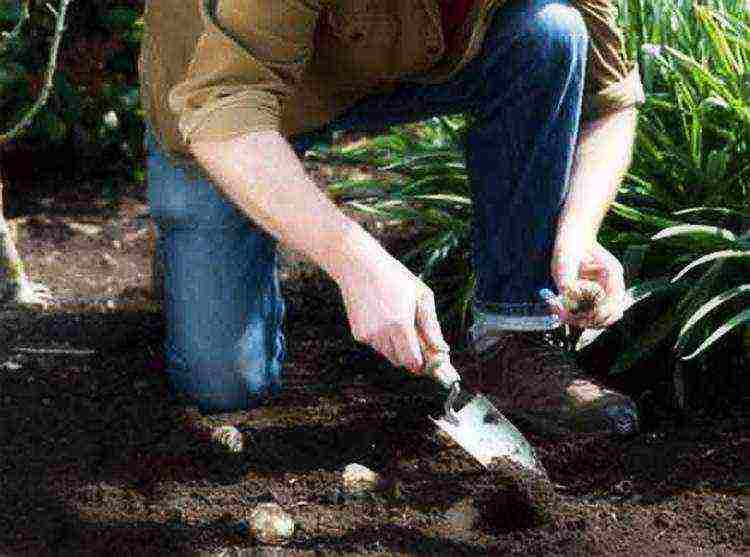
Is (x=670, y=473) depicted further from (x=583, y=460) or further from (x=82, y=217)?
(x=82, y=217)

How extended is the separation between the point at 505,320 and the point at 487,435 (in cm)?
37

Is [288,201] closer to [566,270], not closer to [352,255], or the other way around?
[352,255]

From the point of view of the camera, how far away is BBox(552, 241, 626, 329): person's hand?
250cm

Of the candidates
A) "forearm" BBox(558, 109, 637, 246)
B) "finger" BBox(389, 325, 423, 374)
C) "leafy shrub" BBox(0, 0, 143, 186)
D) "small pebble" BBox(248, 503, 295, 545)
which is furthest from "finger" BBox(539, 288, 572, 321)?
"leafy shrub" BBox(0, 0, 143, 186)

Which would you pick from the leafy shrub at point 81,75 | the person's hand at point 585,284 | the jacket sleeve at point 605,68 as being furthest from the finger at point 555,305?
the leafy shrub at point 81,75

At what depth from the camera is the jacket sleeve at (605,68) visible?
2697mm

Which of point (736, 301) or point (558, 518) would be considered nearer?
point (558, 518)

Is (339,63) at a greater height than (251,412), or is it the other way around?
(339,63)

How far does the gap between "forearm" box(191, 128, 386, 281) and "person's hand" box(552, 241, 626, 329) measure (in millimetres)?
495

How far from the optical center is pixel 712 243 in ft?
9.68

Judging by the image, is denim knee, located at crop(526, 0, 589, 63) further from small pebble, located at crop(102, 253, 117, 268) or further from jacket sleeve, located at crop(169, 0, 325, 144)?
small pebble, located at crop(102, 253, 117, 268)

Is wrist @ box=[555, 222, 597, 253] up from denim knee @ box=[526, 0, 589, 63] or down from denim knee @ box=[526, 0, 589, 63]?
down

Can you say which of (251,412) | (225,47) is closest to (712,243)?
(251,412)

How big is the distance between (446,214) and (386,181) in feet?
0.97
